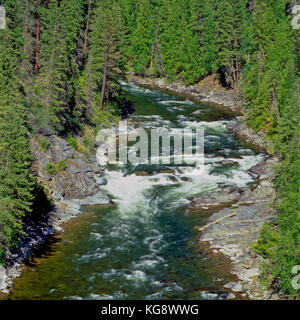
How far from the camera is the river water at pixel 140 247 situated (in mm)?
20697

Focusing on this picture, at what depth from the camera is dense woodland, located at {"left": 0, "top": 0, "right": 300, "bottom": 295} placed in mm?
21344

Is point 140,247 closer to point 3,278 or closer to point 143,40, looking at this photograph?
point 3,278

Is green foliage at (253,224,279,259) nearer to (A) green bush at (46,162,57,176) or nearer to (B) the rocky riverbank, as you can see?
(A) green bush at (46,162,57,176)

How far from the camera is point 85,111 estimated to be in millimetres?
45875

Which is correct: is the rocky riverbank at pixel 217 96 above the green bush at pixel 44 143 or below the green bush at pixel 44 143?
above

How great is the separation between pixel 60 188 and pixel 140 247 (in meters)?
8.90

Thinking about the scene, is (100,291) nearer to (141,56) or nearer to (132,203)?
(132,203)

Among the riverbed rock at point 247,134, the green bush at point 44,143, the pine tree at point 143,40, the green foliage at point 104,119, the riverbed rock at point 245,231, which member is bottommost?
the riverbed rock at point 245,231

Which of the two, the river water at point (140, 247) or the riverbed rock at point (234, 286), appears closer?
the riverbed rock at point (234, 286)

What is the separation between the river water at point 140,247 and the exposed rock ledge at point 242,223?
2.97 feet

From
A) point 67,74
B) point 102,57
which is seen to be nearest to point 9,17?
point 67,74
